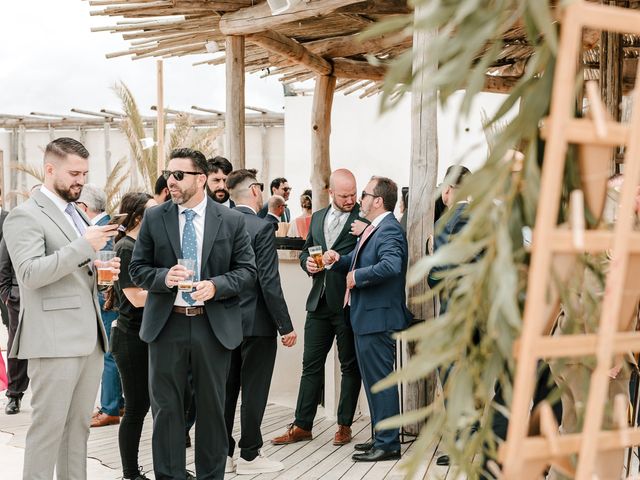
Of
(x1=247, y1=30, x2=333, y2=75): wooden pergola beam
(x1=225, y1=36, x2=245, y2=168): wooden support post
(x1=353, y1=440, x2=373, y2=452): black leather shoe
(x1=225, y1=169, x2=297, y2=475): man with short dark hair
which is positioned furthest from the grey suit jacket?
(x1=247, y1=30, x2=333, y2=75): wooden pergola beam

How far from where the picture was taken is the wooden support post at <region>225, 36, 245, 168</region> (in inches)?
339

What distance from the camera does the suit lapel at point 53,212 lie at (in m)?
4.17

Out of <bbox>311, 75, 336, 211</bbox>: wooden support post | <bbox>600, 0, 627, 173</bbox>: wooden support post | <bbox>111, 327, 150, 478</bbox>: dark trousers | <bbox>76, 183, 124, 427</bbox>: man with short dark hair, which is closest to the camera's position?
<bbox>111, 327, 150, 478</bbox>: dark trousers

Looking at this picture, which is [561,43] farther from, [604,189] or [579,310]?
[579,310]

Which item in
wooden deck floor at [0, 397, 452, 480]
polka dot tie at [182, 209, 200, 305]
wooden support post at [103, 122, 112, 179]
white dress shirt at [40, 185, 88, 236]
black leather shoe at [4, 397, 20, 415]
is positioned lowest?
black leather shoe at [4, 397, 20, 415]

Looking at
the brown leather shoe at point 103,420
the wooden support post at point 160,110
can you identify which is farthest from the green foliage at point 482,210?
the wooden support post at point 160,110

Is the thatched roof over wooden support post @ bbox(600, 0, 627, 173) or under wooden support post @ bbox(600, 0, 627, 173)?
over

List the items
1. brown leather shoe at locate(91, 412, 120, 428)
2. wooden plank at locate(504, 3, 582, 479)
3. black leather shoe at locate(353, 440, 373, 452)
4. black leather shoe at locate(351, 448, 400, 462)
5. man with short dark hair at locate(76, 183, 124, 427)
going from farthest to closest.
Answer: brown leather shoe at locate(91, 412, 120, 428) → man with short dark hair at locate(76, 183, 124, 427) → black leather shoe at locate(353, 440, 373, 452) → black leather shoe at locate(351, 448, 400, 462) → wooden plank at locate(504, 3, 582, 479)

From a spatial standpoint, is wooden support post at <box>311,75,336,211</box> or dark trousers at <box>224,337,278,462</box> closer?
dark trousers at <box>224,337,278,462</box>

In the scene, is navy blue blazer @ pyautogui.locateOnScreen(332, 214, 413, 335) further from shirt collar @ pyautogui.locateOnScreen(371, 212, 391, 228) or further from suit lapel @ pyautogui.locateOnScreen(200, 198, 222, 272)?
suit lapel @ pyautogui.locateOnScreen(200, 198, 222, 272)

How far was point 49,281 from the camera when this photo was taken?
402cm

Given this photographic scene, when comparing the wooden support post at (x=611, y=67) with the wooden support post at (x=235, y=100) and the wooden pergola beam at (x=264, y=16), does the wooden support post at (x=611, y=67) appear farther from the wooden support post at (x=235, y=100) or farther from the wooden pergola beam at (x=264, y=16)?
the wooden support post at (x=235, y=100)

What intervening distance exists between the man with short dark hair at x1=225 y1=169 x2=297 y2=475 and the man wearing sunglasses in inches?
29.7

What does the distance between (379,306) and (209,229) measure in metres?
1.50
